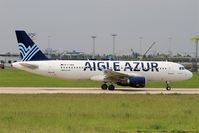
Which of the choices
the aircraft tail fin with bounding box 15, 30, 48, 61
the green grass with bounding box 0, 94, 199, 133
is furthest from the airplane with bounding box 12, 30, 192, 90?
the green grass with bounding box 0, 94, 199, 133

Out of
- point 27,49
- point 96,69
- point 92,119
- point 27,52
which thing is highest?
point 27,49

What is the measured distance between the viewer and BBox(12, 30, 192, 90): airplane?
45875 millimetres

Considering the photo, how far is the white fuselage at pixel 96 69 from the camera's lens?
151ft

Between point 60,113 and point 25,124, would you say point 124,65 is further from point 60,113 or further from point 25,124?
point 25,124

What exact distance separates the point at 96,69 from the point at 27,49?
6.83 metres

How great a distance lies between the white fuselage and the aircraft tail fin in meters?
0.88

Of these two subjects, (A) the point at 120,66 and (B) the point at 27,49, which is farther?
(A) the point at 120,66

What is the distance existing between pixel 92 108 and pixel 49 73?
23.6 m

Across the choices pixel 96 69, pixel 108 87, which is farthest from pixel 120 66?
pixel 108 87

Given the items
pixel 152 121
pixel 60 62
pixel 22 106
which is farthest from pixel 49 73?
pixel 152 121

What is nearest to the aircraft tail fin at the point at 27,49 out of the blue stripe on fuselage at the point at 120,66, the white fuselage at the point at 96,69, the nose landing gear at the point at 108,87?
the white fuselage at the point at 96,69

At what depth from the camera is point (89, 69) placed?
46.7 metres

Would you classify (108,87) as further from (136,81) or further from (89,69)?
(136,81)

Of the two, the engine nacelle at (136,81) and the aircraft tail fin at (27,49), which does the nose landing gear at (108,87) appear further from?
the aircraft tail fin at (27,49)
